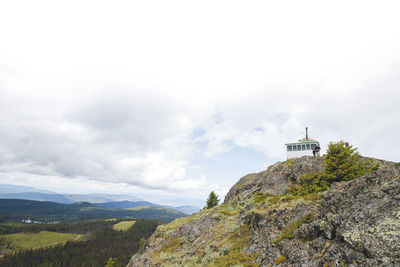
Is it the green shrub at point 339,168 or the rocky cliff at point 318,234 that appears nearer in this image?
the rocky cliff at point 318,234

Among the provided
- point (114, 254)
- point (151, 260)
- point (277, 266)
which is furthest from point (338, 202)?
point (114, 254)

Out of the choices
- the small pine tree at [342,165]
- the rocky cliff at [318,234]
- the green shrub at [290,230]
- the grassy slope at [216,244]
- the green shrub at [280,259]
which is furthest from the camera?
the small pine tree at [342,165]

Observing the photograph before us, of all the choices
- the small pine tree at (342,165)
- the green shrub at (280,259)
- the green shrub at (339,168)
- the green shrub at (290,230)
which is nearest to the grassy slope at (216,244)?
the green shrub at (280,259)

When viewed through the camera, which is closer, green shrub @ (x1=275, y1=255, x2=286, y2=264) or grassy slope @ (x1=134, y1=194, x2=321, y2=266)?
green shrub @ (x1=275, y1=255, x2=286, y2=264)

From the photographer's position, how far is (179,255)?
2223cm

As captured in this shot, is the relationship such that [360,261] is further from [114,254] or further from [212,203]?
[114,254]

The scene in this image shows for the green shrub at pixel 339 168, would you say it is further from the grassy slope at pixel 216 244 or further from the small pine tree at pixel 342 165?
the grassy slope at pixel 216 244

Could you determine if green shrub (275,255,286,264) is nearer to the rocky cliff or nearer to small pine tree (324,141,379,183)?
the rocky cliff

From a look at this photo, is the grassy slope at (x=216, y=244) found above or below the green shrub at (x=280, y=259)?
below

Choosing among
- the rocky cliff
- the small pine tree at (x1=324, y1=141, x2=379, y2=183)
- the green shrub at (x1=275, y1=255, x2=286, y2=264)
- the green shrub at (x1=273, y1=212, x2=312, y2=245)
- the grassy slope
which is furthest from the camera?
the small pine tree at (x1=324, y1=141, x2=379, y2=183)

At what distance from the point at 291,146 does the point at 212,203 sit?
3055cm

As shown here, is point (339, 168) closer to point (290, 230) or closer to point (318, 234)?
point (290, 230)

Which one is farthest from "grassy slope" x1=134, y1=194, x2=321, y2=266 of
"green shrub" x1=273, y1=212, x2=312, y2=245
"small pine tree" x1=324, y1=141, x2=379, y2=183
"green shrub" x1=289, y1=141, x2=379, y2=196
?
"small pine tree" x1=324, y1=141, x2=379, y2=183

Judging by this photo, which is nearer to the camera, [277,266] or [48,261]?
[277,266]
